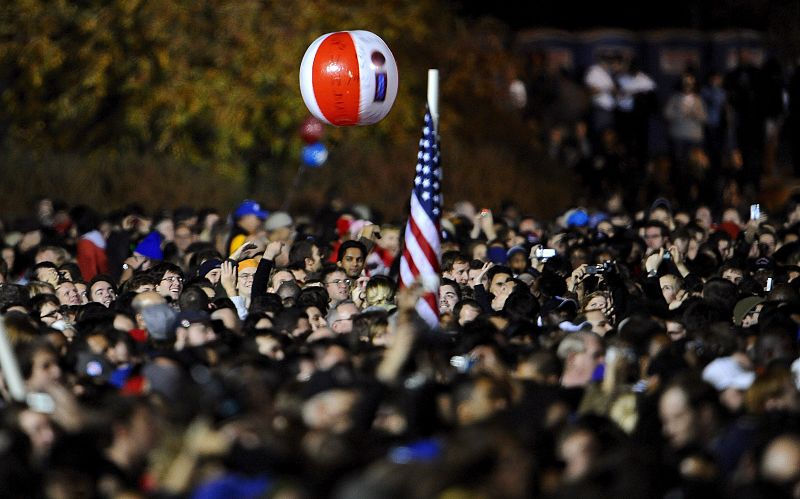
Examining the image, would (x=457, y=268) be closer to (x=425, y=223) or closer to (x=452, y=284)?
(x=452, y=284)

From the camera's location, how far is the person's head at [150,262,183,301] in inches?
581

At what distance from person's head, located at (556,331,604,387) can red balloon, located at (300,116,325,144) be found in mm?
15702

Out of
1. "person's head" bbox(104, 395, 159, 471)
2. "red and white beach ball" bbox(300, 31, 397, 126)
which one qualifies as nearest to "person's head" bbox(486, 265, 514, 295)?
"red and white beach ball" bbox(300, 31, 397, 126)

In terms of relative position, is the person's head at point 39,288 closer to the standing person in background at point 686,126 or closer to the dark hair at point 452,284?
the dark hair at point 452,284

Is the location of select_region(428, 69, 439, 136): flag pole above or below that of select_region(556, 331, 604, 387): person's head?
above

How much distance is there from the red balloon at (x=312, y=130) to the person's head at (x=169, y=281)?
11.9m

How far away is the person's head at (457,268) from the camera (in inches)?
631

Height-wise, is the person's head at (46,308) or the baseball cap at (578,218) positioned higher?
the person's head at (46,308)

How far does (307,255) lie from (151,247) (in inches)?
83.4

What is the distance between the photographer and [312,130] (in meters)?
26.7

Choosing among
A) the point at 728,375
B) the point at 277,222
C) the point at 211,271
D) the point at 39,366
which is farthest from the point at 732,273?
the point at 39,366

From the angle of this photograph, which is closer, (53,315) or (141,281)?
(53,315)

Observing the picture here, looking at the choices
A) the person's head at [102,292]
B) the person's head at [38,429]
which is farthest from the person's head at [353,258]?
the person's head at [38,429]

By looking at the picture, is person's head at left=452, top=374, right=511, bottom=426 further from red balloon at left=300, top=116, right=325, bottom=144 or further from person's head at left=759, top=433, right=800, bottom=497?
red balloon at left=300, top=116, right=325, bottom=144
